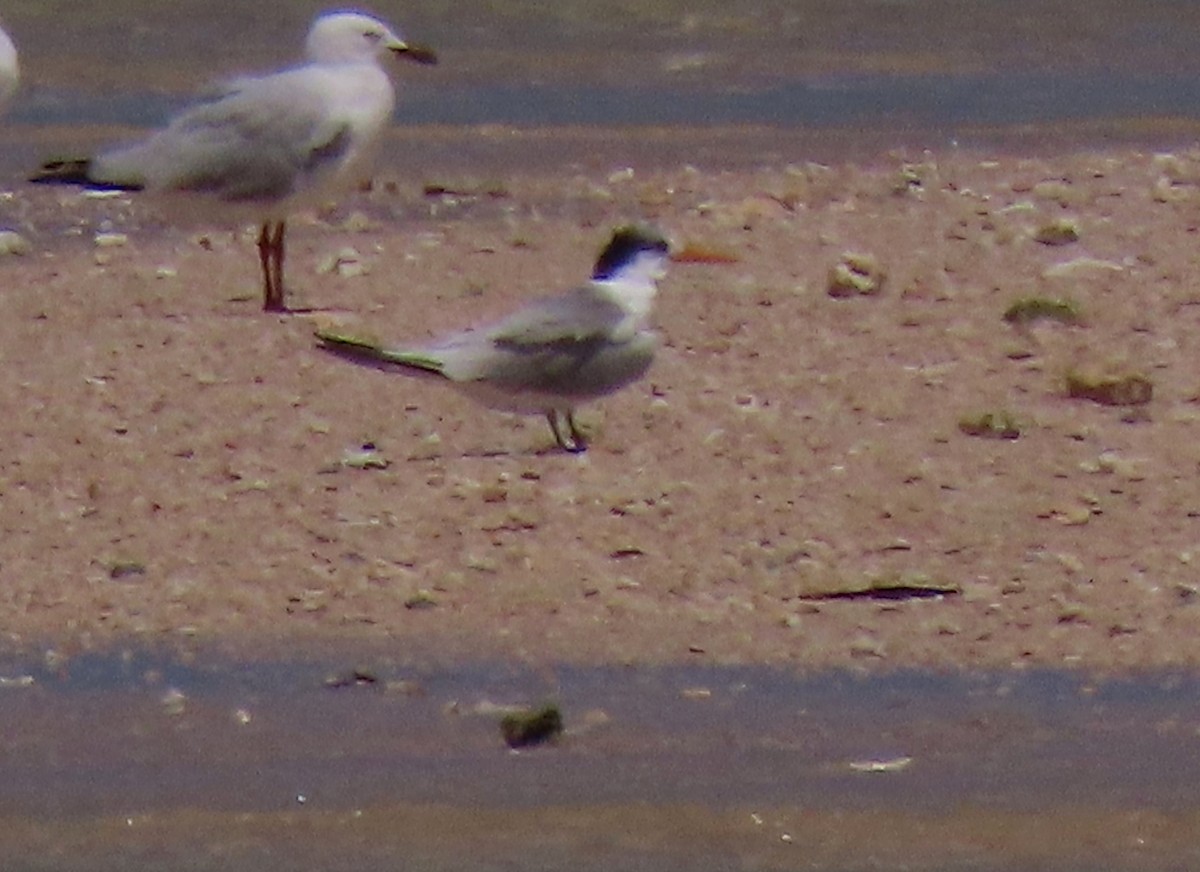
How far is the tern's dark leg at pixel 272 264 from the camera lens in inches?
363

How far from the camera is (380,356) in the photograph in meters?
7.88

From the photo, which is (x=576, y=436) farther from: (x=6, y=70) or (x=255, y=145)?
(x=6, y=70)

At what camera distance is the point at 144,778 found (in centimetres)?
562

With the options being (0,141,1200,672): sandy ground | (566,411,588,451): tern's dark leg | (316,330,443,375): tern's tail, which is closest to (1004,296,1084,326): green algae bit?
(0,141,1200,672): sandy ground

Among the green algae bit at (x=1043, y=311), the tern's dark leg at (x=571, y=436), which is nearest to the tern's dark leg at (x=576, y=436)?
the tern's dark leg at (x=571, y=436)

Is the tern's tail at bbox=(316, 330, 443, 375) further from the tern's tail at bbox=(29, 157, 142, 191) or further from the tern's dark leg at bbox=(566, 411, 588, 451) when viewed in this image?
the tern's tail at bbox=(29, 157, 142, 191)

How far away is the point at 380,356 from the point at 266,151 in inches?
71.4

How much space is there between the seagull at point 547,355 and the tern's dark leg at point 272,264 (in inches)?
45.1

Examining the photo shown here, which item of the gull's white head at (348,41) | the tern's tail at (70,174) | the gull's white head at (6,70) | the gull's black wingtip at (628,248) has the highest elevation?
the gull's white head at (348,41)

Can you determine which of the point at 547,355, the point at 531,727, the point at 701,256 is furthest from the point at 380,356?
the point at 531,727

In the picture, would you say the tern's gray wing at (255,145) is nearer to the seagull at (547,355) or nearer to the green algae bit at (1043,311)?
the seagull at (547,355)

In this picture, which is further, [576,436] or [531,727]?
[576,436]

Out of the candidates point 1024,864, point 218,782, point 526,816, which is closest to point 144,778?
point 218,782

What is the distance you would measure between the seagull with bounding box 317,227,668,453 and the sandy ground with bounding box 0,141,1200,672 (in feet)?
0.42
